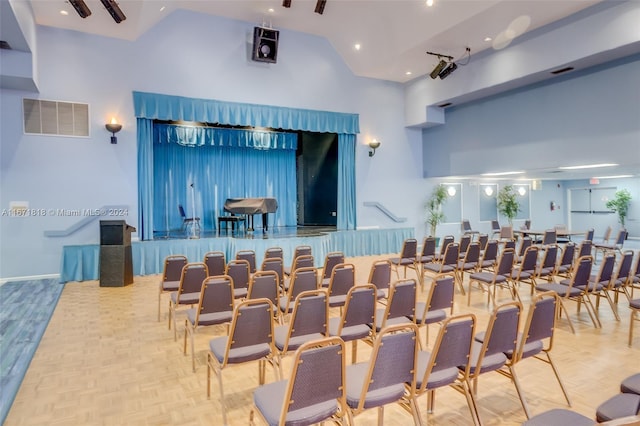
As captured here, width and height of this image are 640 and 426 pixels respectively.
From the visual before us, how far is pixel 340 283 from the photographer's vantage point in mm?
4270

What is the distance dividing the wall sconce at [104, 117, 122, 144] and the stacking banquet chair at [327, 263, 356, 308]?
6715 mm

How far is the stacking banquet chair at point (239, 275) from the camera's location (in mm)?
4684

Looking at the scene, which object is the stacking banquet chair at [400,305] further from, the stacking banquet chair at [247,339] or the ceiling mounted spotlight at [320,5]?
the ceiling mounted spotlight at [320,5]

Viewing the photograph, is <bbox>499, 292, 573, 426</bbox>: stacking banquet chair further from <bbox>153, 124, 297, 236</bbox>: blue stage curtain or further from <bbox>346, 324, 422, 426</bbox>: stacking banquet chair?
<bbox>153, 124, 297, 236</bbox>: blue stage curtain

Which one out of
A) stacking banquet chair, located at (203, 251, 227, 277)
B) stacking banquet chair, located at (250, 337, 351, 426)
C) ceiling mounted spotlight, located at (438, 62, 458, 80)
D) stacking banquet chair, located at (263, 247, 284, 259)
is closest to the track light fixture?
ceiling mounted spotlight, located at (438, 62, 458, 80)

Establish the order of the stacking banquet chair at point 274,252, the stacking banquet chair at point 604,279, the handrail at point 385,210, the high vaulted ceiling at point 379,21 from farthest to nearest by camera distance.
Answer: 1. the handrail at point 385,210
2. the high vaulted ceiling at point 379,21
3. the stacking banquet chair at point 274,252
4. the stacking banquet chair at point 604,279

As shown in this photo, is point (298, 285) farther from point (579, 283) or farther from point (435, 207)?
point (435, 207)

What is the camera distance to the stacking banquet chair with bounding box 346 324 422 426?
209 cm

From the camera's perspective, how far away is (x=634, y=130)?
7730 mm

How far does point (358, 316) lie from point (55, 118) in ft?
26.6

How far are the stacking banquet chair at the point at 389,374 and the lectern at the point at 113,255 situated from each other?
6340 mm

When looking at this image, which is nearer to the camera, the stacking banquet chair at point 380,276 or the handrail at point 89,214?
the stacking banquet chair at point 380,276

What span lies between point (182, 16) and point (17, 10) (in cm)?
409

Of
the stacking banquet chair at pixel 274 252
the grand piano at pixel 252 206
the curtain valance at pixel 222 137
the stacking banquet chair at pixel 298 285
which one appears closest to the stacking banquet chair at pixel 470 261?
the stacking banquet chair at pixel 274 252
